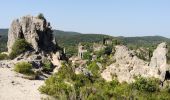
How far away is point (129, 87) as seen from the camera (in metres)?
48.2

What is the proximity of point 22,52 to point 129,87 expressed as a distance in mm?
33413

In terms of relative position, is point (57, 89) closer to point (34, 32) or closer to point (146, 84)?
point (146, 84)

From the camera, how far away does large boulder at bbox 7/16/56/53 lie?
78250mm

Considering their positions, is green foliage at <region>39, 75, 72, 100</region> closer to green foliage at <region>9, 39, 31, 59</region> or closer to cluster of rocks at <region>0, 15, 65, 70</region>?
cluster of rocks at <region>0, 15, 65, 70</region>

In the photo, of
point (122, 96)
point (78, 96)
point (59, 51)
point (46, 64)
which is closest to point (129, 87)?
point (122, 96)

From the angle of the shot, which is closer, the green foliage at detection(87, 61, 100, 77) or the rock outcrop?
the rock outcrop

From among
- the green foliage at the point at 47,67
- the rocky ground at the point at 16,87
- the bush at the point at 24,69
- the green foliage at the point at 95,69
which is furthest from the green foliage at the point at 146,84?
the green foliage at the point at 47,67

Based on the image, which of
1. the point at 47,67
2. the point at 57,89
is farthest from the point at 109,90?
the point at 47,67

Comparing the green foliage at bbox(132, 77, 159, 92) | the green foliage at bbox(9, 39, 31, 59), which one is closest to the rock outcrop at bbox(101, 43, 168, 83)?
the green foliage at bbox(132, 77, 159, 92)

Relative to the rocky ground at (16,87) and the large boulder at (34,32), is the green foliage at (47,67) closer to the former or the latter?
the large boulder at (34,32)

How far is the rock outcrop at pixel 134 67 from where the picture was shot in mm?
49469

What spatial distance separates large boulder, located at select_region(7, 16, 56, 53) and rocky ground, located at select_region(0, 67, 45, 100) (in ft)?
48.0

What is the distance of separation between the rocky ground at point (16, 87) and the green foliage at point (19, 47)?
1091 centimetres

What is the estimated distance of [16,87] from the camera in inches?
2093
